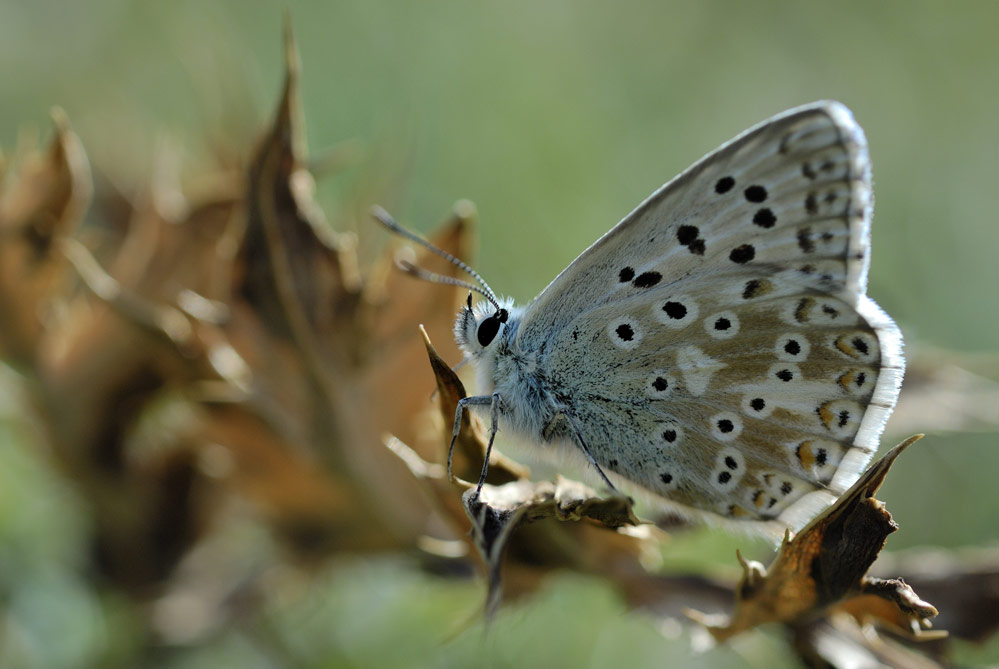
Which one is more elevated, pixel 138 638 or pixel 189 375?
pixel 189 375

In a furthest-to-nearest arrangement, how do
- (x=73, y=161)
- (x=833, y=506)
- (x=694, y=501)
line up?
(x=694, y=501) < (x=73, y=161) < (x=833, y=506)

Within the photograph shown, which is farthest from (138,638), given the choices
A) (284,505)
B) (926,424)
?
(926,424)

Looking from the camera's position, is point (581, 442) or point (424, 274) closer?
point (424, 274)

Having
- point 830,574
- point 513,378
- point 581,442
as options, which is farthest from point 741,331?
point 830,574

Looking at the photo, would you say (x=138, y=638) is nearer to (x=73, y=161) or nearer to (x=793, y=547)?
(x=73, y=161)

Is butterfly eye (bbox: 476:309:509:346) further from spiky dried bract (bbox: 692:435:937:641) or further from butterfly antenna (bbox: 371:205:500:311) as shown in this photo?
spiky dried bract (bbox: 692:435:937:641)

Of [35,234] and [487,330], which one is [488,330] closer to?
[487,330]

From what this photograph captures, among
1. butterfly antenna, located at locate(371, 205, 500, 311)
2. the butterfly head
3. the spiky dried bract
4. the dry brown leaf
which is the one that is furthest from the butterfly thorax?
the dry brown leaf
